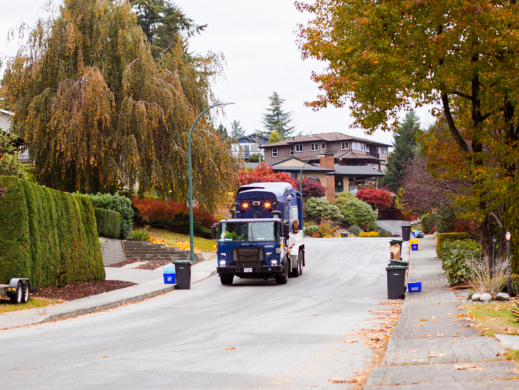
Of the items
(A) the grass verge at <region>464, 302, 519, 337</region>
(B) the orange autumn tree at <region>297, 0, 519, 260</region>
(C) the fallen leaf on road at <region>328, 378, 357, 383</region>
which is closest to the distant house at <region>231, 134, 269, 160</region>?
(B) the orange autumn tree at <region>297, 0, 519, 260</region>

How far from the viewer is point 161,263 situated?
29078 millimetres

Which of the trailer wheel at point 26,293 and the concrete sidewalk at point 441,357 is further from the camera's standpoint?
the trailer wheel at point 26,293

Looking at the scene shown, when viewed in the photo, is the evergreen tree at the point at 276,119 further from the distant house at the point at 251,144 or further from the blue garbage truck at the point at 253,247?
the blue garbage truck at the point at 253,247

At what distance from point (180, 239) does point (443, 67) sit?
24695mm

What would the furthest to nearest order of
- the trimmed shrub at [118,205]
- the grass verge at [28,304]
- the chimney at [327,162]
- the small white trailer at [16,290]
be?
the chimney at [327,162] → the trimmed shrub at [118,205] → the small white trailer at [16,290] → the grass verge at [28,304]

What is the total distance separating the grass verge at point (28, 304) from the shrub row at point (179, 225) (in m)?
23.6

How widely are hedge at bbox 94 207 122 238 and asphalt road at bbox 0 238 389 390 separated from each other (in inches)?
478

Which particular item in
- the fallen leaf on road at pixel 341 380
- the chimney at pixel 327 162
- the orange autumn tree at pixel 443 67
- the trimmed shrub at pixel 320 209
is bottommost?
the fallen leaf on road at pixel 341 380

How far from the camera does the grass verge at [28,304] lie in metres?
14.4

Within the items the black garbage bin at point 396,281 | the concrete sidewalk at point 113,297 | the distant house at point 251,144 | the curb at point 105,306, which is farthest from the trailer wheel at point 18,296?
the distant house at point 251,144

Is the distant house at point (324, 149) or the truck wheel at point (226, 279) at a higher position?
the distant house at point (324, 149)

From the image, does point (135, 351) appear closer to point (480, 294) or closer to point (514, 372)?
point (514, 372)

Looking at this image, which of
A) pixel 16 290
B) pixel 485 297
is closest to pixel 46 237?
pixel 16 290

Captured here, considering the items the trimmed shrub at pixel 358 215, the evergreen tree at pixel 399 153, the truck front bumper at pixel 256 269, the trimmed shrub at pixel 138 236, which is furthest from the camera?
the evergreen tree at pixel 399 153
